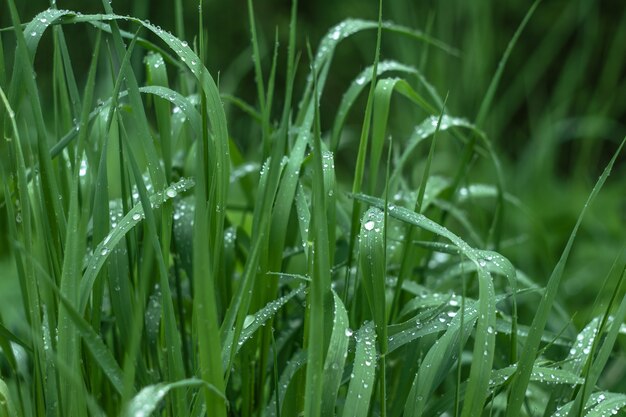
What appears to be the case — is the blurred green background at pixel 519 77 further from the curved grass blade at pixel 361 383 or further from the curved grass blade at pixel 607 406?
the curved grass blade at pixel 361 383

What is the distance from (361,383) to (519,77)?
2.49m

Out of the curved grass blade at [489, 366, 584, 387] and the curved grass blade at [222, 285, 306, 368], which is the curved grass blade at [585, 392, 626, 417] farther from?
the curved grass blade at [222, 285, 306, 368]

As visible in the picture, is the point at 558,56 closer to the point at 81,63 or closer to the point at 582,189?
the point at 582,189

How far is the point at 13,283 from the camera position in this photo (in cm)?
161

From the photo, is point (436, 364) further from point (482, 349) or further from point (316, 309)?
point (316, 309)

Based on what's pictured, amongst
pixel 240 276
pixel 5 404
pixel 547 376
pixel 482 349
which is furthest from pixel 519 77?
Result: pixel 5 404

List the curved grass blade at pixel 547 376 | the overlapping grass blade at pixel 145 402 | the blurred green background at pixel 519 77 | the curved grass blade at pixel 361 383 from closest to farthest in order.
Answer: the overlapping grass blade at pixel 145 402
the curved grass blade at pixel 361 383
the curved grass blade at pixel 547 376
the blurred green background at pixel 519 77

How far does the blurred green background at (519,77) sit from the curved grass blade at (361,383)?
42.3 inches

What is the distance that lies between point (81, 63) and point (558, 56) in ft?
6.59

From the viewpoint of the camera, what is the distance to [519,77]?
121 inches

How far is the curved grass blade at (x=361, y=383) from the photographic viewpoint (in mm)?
760

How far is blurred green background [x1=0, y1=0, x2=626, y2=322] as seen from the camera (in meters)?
2.26

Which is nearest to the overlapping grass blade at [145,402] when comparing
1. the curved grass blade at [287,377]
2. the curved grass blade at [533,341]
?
the curved grass blade at [287,377]

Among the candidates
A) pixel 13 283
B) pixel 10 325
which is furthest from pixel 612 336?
pixel 13 283
